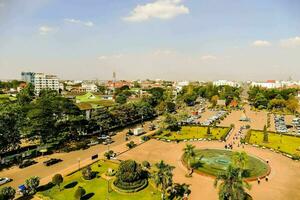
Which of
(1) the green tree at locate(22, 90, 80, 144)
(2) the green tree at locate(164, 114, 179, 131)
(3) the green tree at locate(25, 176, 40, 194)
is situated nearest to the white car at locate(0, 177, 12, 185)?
(3) the green tree at locate(25, 176, 40, 194)

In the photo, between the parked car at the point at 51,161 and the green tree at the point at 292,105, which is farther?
the green tree at the point at 292,105

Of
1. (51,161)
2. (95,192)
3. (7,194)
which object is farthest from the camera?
(51,161)

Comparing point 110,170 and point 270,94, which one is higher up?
point 270,94

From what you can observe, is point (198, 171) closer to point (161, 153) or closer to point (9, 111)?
point (161, 153)

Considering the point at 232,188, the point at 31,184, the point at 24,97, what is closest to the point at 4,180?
the point at 31,184

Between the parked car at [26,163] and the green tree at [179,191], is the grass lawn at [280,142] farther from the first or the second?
the parked car at [26,163]

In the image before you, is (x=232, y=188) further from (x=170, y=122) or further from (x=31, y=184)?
(x=170, y=122)

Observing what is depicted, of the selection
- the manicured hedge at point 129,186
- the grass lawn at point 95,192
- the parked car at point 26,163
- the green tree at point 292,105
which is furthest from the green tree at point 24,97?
the green tree at point 292,105

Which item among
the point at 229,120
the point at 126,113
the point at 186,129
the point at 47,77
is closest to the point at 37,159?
the point at 126,113
